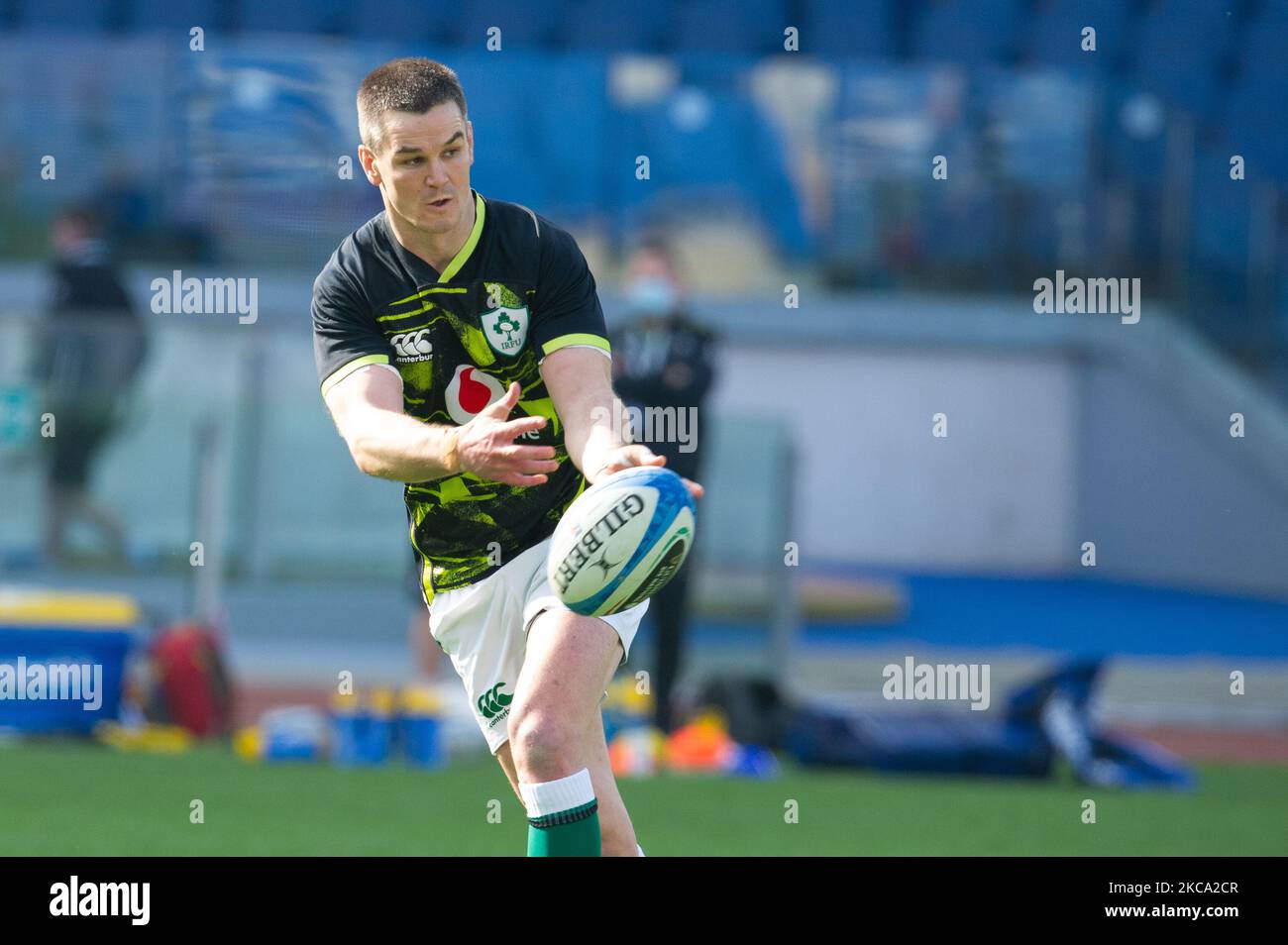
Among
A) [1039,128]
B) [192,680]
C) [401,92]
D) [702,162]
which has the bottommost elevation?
[192,680]

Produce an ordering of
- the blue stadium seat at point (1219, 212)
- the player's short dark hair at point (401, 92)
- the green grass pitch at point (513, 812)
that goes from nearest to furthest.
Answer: the player's short dark hair at point (401, 92) → the green grass pitch at point (513, 812) → the blue stadium seat at point (1219, 212)

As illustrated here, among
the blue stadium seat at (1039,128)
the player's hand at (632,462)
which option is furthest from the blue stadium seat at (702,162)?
the player's hand at (632,462)

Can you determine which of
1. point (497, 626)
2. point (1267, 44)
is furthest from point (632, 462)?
point (1267, 44)

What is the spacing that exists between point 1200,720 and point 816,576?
4.52 meters

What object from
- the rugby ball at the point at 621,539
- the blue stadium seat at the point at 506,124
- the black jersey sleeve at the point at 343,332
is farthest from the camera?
the blue stadium seat at the point at 506,124

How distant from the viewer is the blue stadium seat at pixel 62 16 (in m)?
16.6

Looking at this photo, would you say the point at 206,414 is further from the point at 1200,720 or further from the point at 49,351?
the point at 1200,720

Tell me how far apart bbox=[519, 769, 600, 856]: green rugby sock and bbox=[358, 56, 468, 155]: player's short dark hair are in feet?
4.92

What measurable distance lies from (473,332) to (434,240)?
0.77 feet

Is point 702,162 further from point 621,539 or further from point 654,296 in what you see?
point 621,539

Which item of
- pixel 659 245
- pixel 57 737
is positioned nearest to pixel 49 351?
pixel 57 737

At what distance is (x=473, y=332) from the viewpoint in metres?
4.32

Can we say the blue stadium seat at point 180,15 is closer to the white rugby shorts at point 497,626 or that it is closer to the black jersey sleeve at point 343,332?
the black jersey sleeve at point 343,332

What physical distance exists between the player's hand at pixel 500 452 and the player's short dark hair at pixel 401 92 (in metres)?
0.80
